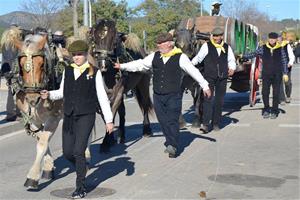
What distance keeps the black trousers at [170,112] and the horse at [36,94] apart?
196 cm

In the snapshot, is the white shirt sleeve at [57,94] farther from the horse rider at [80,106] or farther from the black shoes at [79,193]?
the black shoes at [79,193]

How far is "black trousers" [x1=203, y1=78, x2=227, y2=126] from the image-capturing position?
11195 millimetres

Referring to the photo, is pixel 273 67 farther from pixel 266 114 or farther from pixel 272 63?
pixel 266 114

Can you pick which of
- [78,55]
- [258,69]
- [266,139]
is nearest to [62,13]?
[258,69]

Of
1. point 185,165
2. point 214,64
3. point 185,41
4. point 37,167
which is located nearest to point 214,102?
point 214,64

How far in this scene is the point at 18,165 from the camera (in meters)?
8.73

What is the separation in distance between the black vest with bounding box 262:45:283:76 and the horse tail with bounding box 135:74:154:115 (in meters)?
3.06

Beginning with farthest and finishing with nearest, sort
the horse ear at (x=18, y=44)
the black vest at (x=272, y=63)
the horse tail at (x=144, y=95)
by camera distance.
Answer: the black vest at (x=272, y=63) < the horse tail at (x=144, y=95) < the horse ear at (x=18, y=44)

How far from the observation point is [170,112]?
8.95 m

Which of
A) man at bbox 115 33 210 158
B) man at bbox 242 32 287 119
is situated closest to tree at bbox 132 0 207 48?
man at bbox 242 32 287 119

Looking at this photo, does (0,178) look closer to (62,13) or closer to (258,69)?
(258,69)

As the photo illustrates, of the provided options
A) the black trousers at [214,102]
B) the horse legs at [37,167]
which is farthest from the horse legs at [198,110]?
the horse legs at [37,167]

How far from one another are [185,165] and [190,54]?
3629 millimetres

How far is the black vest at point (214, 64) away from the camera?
1117 cm
